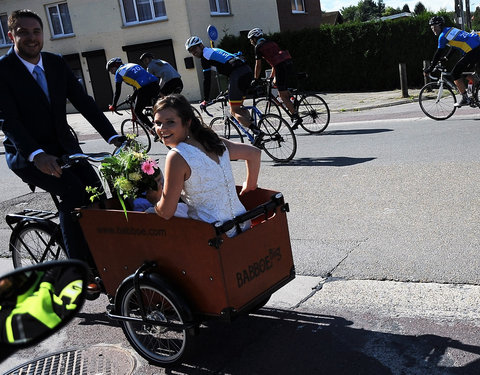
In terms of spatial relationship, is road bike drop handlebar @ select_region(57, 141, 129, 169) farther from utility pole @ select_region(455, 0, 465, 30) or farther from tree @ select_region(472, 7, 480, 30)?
tree @ select_region(472, 7, 480, 30)

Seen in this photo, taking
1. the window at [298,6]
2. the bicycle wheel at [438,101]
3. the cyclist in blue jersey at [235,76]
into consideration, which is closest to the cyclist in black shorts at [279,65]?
the cyclist in blue jersey at [235,76]

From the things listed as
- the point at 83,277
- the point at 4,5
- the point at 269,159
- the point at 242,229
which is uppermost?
the point at 4,5

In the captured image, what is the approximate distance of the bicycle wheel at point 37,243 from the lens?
14.4 feet

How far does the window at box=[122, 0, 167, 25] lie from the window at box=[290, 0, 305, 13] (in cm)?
833

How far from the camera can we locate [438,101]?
1145 centimetres

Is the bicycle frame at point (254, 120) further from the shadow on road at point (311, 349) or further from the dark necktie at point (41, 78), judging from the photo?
the shadow on road at point (311, 349)

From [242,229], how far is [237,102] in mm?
6171

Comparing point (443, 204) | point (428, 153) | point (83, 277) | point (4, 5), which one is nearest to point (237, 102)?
point (428, 153)

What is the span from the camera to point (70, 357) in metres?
3.83

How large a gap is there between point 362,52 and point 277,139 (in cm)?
1325

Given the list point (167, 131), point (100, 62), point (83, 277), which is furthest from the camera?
point (100, 62)

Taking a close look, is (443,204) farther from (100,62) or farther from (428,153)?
(100,62)

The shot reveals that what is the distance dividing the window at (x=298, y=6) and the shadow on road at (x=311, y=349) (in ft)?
92.5

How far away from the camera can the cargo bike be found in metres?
3.29
